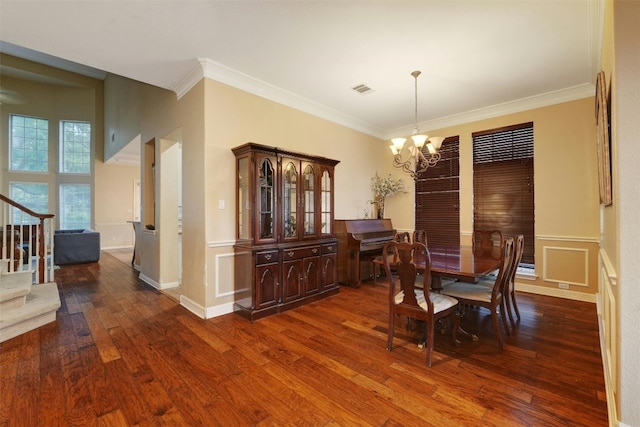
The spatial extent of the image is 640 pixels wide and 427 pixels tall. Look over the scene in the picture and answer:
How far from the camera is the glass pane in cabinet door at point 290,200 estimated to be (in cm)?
353

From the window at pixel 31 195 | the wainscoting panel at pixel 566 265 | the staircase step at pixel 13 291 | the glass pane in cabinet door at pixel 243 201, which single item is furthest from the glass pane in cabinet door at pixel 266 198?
the window at pixel 31 195

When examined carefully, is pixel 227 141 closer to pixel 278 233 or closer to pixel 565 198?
pixel 278 233

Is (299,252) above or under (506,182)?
under

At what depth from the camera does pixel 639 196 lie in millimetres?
1376

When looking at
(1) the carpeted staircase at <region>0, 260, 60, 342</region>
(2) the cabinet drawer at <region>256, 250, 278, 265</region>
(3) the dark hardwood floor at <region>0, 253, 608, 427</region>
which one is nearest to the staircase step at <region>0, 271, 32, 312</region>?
(1) the carpeted staircase at <region>0, 260, 60, 342</region>

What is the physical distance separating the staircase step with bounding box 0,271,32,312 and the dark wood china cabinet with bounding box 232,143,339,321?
86.0 inches

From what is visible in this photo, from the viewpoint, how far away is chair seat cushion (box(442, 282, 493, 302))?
8.27 ft

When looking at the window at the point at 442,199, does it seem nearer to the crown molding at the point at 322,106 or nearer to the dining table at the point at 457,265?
the crown molding at the point at 322,106

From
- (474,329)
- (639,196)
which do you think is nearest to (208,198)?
(474,329)

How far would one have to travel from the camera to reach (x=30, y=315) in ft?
9.17

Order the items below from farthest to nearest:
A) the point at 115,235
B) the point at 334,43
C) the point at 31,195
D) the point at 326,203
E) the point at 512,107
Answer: the point at 115,235 < the point at 31,195 < the point at 512,107 < the point at 326,203 < the point at 334,43

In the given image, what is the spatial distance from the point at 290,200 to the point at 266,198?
Result: 0.37 metres

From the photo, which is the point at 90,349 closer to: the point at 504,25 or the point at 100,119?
the point at 504,25

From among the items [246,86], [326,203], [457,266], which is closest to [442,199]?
[326,203]
